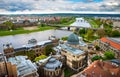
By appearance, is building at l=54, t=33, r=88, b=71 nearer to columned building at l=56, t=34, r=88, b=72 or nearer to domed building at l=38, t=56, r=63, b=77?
columned building at l=56, t=34, r=88, b=72

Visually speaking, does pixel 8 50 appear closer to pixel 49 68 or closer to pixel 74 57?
pixel 49 68

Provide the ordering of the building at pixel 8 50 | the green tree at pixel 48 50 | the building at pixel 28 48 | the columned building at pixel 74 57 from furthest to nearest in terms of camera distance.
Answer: the green tree at pixel 48 50, the building at pixel 28 48, the building at pixel 8 50, the columned building at pixel 74 57

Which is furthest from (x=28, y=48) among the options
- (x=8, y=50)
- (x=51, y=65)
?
(x=51, y=65)

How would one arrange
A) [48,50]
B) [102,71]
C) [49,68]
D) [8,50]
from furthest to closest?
[48,50], [8,50], [49,68], [102,71]

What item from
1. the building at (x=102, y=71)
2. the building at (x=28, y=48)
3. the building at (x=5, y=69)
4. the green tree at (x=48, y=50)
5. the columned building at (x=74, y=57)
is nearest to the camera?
the building at (x=102, y=71)

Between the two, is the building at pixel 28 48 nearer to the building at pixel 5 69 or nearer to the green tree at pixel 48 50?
the green tree at pixel 48 50

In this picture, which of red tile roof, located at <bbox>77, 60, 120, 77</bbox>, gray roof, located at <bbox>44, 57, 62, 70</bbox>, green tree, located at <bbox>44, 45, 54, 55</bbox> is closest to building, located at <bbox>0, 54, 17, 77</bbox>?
gray roof, located at <bbox>44, 57, 62, 70</bbox>

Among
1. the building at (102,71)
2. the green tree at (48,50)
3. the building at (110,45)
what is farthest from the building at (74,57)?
the building at (110,45)

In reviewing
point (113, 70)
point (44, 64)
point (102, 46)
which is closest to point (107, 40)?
point (102, 46)

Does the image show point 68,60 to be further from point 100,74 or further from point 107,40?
point 107,40

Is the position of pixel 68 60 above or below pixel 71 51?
below

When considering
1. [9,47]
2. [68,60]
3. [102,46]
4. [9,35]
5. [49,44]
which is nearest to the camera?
[68,60]
